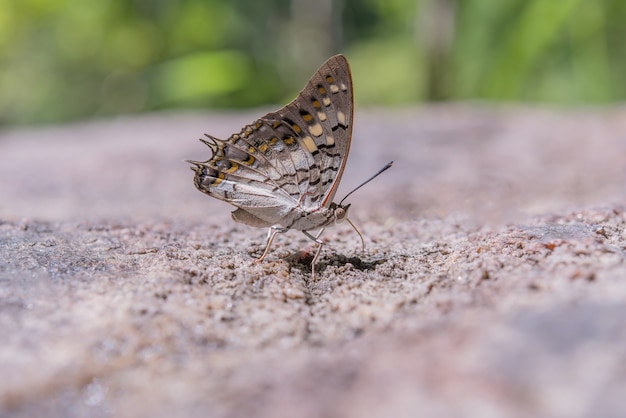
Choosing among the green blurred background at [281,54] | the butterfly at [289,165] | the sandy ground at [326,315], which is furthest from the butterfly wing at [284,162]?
the green blurred background at [281,54]

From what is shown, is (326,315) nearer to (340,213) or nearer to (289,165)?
(340,213)

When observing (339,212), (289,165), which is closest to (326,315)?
(339,212)

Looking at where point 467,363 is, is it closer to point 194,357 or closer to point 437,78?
point 194,357

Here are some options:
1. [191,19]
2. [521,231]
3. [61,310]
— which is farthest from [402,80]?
[61,310]

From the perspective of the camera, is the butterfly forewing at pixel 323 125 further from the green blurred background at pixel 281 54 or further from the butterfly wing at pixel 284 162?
the green blurred background at pixel 281 54

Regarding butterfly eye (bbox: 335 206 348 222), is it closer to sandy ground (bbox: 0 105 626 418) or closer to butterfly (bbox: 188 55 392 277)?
butterfly (bbox: 188 55 392 277)

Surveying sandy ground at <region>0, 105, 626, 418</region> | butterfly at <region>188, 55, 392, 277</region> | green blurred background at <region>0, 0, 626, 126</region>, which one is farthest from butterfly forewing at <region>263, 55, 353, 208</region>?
green blurred background at <region>0, 0, 626, 126</region>
